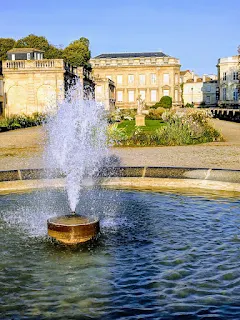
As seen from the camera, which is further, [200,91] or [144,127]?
[200,91]

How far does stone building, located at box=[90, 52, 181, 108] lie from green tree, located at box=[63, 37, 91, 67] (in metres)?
5.88

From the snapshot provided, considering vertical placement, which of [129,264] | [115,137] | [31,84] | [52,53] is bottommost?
[129,264]

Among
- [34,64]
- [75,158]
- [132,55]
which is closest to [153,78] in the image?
[132,55]

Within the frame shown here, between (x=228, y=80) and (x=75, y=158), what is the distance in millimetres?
77549

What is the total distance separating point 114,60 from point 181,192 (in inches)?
3202

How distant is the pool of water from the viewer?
459 cm

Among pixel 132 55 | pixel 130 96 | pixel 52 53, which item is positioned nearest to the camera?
pixel 52 53

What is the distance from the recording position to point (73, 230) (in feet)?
20.7

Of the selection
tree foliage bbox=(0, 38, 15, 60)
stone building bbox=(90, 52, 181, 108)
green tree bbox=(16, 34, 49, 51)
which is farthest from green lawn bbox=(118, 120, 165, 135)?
stone building bbox=(90, 52, 181, 108)

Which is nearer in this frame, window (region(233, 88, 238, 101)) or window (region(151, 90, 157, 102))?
window (region(233, 88, 238, 101))

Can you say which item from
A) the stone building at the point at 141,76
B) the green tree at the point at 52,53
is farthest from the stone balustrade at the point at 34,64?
the stone building at the point at 141,76

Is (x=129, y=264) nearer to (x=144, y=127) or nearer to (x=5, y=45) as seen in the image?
(x=144, y=127)

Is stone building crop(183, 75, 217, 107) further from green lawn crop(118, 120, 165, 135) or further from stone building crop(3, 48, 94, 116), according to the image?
green lawn crop(118, 120, 165, 135)

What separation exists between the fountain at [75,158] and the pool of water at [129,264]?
0.21 m
